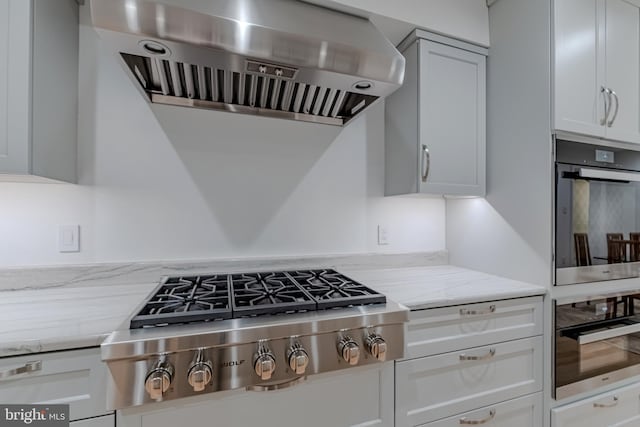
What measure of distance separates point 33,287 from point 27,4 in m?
→ 1.07

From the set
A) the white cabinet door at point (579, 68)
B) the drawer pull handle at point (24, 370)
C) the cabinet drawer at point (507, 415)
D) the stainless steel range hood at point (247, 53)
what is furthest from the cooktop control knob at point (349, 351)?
the white cabinet door at point (579, 68)

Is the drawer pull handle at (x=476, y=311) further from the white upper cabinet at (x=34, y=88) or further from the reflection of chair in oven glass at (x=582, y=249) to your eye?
the white upper cabinet at (x=34, y=88)

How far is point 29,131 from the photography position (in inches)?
39.2

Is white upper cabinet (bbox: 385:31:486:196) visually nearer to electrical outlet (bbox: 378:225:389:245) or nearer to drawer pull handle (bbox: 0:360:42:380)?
electrical outlet (bbox: 378:225:389:245)

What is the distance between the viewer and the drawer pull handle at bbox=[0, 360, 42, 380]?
2.48 feet

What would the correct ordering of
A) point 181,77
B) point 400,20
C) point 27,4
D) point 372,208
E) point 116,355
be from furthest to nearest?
point 372,208, point 400,20, point 181,77, point 27,4, point 116,355

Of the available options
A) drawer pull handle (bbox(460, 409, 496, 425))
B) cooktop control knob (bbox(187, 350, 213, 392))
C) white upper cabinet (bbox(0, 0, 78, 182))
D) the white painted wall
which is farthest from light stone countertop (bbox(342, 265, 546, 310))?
white upper cabinet (bbox(0, 0, 78, 182))

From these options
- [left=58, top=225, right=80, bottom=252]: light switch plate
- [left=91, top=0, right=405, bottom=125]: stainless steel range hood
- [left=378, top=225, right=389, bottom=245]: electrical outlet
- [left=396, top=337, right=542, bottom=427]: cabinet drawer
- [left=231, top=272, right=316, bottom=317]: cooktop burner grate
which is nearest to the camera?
[left=91, top=0, right=405, bottom=125]: stainless steel range hood

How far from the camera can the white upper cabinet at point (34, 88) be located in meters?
0.97

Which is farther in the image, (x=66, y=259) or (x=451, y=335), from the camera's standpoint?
(x=66, y=259)

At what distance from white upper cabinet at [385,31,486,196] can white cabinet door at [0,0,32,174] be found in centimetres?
157

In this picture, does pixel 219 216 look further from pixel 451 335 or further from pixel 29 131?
pixel 451 335

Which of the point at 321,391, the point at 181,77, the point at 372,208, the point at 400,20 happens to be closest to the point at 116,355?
the point at 321,391

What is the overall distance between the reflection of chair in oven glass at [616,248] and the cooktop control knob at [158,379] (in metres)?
2.02
